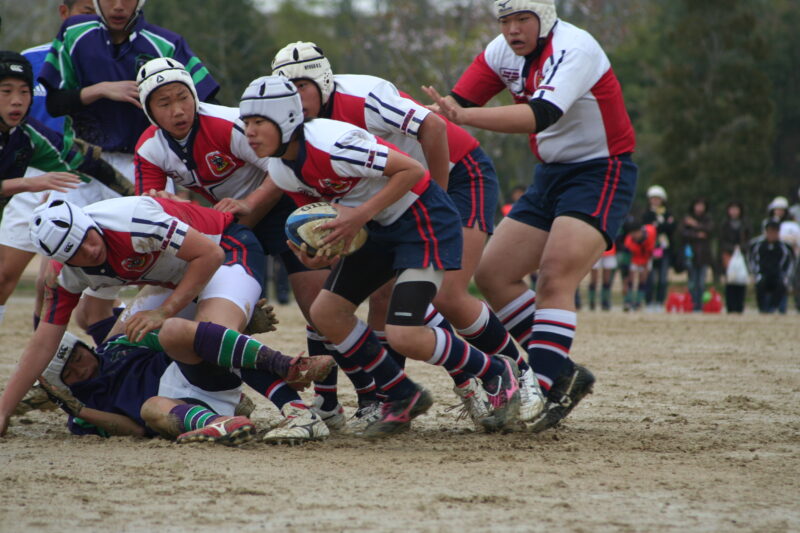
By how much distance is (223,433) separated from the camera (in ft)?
17.0

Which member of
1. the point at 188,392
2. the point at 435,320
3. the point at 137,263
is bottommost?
the point at 188,392

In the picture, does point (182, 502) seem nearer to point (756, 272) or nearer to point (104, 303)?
point (104, 303)

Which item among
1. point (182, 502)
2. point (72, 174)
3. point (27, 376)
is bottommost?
point (182, 502)

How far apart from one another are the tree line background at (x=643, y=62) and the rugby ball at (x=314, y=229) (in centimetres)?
2151

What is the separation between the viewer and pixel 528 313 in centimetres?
621

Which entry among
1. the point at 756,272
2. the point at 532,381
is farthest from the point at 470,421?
the point at 756,272

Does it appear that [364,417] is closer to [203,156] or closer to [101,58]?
[203,156]

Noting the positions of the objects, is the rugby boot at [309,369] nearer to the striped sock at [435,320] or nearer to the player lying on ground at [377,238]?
the player lying on ground at [377,238]

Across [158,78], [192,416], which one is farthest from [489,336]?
[158,78]

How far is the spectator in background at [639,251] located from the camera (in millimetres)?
17391

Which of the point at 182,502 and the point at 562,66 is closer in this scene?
the point at 182,502

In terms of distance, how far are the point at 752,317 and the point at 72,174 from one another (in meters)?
12.0

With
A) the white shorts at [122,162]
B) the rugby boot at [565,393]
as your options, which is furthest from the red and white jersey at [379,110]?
the white shorts at [122,162]

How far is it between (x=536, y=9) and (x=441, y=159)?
3.27 ft
